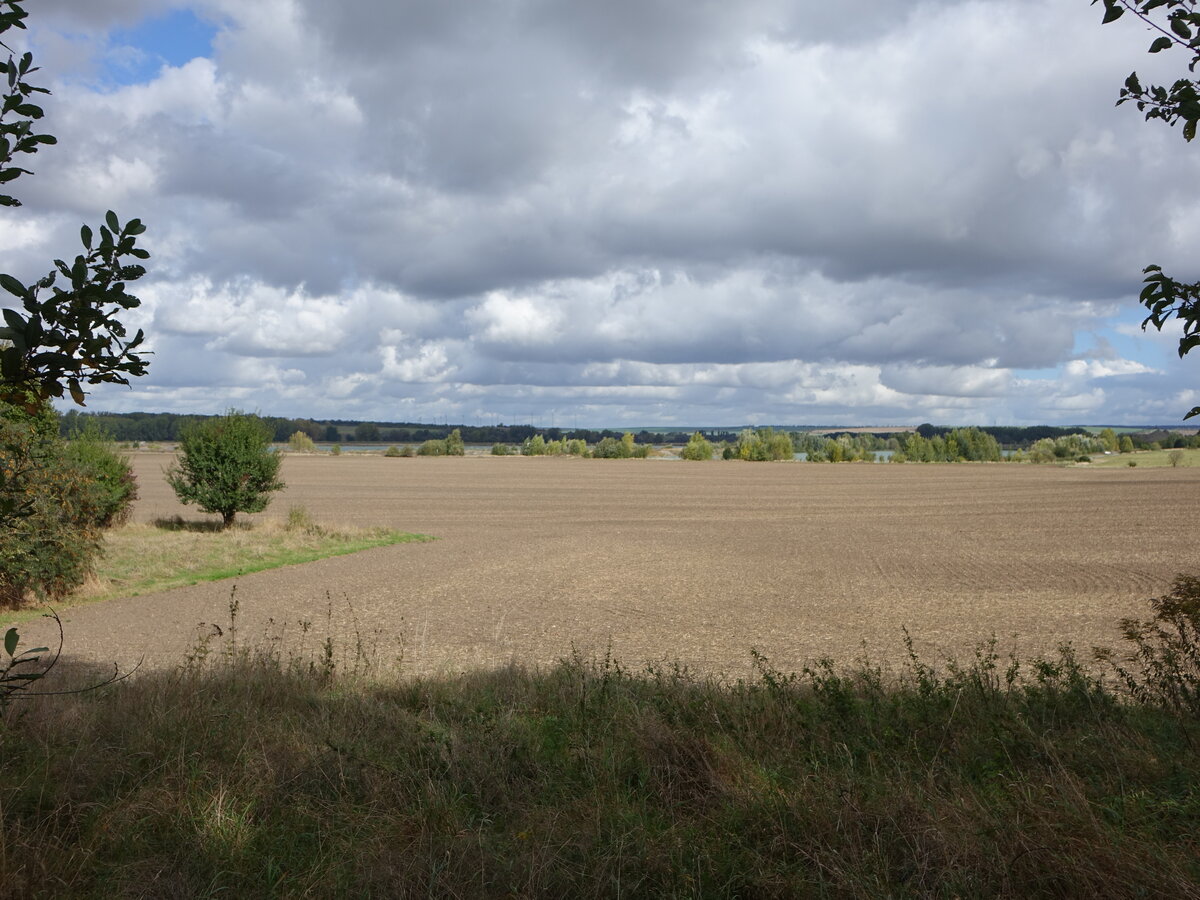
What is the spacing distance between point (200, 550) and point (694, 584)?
14176 millimetres

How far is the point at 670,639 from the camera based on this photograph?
48.8ft

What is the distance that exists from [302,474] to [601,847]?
8133 cm

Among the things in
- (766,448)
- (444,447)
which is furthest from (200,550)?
(444,447)

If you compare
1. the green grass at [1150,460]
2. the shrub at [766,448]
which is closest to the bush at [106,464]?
the green grass at [1150,460]

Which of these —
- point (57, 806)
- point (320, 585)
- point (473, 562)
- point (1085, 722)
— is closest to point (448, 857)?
point (57, 806)

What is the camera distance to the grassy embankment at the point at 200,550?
2006cm

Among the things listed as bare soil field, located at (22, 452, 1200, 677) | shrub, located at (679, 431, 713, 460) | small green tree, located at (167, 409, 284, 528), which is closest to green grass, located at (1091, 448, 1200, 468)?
shrub, located at (679, 431, 713, 460)

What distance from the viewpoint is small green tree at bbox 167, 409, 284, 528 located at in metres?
29.1

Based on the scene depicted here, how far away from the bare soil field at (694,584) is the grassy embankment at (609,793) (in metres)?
3.50

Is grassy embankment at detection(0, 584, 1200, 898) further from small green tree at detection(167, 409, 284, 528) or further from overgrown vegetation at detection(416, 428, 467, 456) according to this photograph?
overgrown vegetation at detection(416, 428, 467, 456)

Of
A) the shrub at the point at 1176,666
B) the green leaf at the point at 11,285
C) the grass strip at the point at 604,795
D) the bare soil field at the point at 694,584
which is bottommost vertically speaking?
the bare soil field at the point at 694,584

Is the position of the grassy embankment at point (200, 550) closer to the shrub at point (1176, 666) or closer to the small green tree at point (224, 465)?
the small green tree at point (224, 465)

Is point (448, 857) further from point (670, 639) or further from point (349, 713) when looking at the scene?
point (670, 639)

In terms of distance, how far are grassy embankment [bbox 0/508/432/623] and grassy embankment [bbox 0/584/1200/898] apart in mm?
13260
